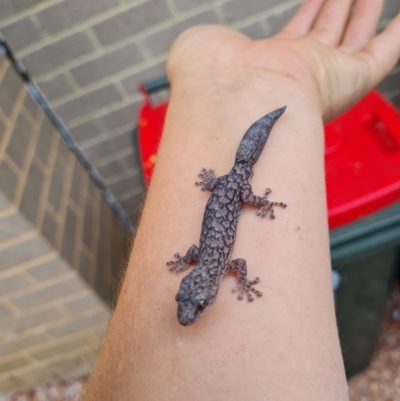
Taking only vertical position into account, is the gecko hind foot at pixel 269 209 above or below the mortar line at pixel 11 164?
below

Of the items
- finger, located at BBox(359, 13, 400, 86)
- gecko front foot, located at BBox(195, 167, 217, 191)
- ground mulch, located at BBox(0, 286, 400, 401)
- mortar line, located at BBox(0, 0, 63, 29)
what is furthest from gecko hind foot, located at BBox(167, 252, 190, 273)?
mortar line, located at BBox(0, 0, 63, 29)

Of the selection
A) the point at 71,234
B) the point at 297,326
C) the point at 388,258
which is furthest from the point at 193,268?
the point at 71,234

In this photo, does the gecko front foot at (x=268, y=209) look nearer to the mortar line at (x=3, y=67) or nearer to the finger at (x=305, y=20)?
the finger at (x=305, y=20)

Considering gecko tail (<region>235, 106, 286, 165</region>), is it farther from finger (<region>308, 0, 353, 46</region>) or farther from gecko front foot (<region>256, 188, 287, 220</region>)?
finger (<region>308, 0, 353, 46</region>)

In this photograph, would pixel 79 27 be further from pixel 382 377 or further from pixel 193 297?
pixel 382 377

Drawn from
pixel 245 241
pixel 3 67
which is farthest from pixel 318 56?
pixel 3 67

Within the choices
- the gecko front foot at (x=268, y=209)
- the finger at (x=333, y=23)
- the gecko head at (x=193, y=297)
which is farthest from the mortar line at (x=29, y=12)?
the gecko head at (x=193, y=297)

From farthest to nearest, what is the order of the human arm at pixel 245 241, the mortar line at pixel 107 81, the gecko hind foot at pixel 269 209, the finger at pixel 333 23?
the mortar line at pixel 107 81, the finger at pixel 333 23, the gecko hind foot at pixel 269 209, the human arm at pixel 245 241
